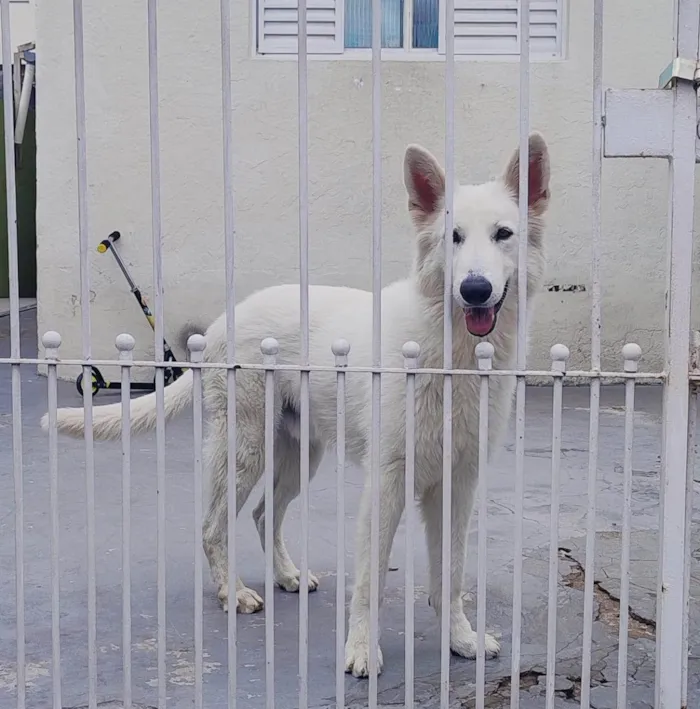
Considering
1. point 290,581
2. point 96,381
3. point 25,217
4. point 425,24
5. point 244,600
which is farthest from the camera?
point 25,217

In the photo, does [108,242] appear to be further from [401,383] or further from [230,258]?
[230,258]

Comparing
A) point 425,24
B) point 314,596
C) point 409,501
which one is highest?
point 425,24

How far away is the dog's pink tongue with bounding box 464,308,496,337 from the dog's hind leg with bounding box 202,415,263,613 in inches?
54.2

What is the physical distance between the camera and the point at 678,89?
257 cm

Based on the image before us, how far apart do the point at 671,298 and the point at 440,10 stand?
6.86 metres

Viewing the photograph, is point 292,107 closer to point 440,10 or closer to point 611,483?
point 440,10

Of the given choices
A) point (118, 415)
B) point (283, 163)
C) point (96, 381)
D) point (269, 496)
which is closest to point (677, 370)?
point (269, 496)

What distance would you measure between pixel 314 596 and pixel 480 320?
1.74m

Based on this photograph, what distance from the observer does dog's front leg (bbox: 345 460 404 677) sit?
345cm

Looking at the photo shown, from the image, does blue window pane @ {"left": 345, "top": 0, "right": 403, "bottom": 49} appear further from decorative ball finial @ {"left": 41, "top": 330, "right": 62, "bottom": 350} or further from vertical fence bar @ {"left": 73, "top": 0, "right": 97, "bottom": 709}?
decorative ball finial @ {"left": 41, "top": 330, "right": 62, "bottom": 350}

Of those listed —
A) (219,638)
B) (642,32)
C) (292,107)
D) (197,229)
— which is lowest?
(219,638)

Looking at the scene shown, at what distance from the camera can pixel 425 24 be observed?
901 centimetres

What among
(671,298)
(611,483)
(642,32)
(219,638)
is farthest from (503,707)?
(642,32)

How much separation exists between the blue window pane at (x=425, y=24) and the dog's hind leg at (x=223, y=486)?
5.81 meters
